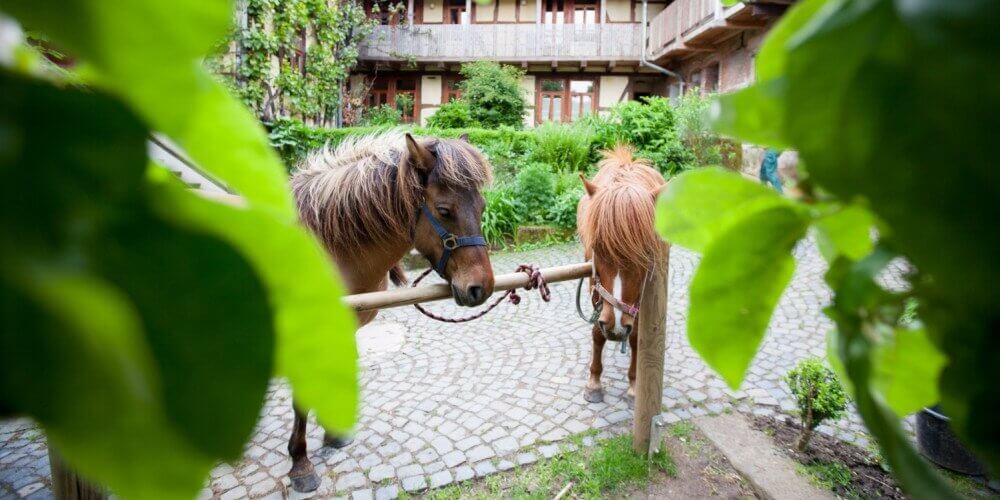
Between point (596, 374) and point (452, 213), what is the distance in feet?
5.93

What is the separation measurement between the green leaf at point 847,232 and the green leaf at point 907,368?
0.05m

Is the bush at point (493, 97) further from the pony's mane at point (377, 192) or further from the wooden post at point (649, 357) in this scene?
the pony's mane at point (377, 192)

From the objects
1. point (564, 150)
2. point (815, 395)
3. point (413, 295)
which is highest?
point (564, 150)

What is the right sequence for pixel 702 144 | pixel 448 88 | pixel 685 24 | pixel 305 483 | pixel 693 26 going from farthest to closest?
pixel 448 88
pixel 685 24
pixel 693 26
pixel 702 144
pixel 305 483

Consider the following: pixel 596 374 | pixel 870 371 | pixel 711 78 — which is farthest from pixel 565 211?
pixel 711 78

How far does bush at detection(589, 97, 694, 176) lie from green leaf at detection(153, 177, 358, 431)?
8.89 metres

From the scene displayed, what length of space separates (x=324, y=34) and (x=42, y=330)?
12.3 meters

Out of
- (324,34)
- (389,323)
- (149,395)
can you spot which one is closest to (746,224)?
(149,395)

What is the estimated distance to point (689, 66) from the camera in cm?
1401

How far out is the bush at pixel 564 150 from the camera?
28.8 ft

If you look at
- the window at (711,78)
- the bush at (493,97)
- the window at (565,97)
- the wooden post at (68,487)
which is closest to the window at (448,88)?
the bush at (493,97)

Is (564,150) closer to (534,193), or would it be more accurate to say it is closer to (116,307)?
(534,193)

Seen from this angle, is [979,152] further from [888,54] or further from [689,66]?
[689,66]

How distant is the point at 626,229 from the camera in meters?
2.46
